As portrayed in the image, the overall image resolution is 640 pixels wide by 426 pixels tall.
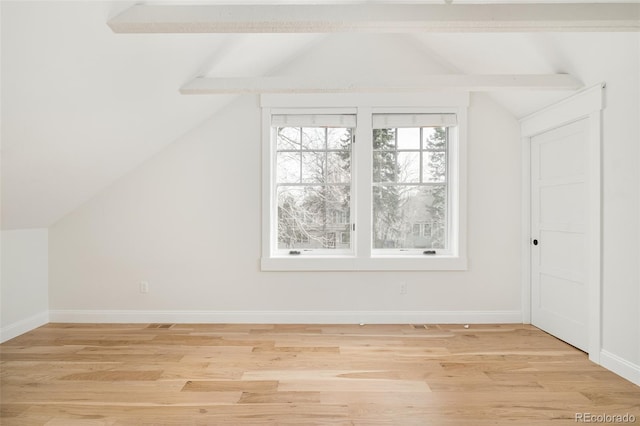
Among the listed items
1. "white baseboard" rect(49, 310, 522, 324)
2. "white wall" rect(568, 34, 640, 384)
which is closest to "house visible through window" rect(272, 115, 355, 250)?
"white baseboard" rect(49, 310, 522, 324)

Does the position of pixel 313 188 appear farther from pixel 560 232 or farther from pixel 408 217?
pixel 560 232

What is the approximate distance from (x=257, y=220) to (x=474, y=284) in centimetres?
255

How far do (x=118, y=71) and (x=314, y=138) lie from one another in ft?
6.94

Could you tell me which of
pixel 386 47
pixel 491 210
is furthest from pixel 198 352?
pixel 386 47

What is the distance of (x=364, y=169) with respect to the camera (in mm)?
3932

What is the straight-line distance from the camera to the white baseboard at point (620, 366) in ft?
8.25

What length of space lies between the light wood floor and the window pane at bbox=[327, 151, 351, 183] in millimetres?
1703

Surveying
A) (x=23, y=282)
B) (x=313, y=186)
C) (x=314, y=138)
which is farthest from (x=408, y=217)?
(x=23, y=282)

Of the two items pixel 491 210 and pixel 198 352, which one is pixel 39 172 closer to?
pixel 198 352

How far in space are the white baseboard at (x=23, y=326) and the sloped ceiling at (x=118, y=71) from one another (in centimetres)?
99

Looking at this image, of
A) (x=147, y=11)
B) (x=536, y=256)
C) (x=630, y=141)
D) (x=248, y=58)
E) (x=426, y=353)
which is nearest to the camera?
(x=147, y=11)

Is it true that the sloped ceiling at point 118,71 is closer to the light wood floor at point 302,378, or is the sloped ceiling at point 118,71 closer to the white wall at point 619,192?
the white wall at point 619,192

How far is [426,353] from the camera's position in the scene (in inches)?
121

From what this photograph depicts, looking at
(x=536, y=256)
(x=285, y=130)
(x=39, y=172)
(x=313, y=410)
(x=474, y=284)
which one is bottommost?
(x=313, y=410)
